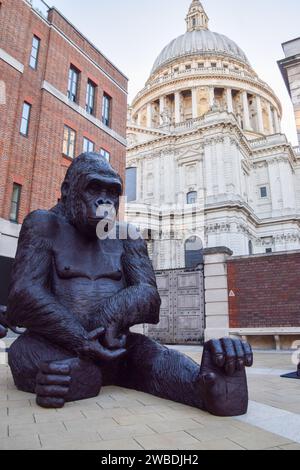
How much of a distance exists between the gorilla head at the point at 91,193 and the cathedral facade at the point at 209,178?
90.1 ft

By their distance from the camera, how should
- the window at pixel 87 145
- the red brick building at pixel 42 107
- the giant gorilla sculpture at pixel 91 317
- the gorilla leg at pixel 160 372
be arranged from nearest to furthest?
the giant gorilla sculpture at pixel 91 317
the gorilla leg at pixel 160 372
the red brick building at pixel 42 107
the window at pixel 87 145

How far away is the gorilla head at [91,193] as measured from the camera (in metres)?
2.87

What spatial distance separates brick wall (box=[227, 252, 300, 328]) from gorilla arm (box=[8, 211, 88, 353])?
8.41m

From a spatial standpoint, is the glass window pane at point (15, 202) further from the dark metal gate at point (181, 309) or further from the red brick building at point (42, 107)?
the dark metal gate at point (181, 309)

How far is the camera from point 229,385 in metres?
2.29

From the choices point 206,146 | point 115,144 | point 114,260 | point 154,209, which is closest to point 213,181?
point 206,146

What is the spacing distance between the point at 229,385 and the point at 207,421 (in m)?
0.28

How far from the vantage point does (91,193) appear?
115 inches

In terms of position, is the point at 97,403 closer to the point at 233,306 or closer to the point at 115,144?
the point at 233,306

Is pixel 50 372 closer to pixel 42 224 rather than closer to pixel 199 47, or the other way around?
pixel 42 224

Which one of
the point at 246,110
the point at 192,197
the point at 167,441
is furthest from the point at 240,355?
the point at 246,110

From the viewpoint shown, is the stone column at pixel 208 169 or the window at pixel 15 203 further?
the stone column at pixel 208 169

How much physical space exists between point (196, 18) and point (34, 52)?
66.1 metres

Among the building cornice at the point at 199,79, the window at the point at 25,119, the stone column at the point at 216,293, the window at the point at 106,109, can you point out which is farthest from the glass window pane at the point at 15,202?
the building cornice at the point at 199,79
